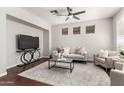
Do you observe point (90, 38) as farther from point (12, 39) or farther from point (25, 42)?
point (12, 39)

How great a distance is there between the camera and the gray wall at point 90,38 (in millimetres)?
5023

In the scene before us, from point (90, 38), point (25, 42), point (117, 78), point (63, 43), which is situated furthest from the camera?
point (63, 43)

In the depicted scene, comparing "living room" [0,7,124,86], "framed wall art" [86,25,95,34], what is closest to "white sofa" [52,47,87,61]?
"living room" [0,7,124,86]

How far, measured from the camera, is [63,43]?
6.14 meters

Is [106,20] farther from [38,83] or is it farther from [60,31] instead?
[38,83]

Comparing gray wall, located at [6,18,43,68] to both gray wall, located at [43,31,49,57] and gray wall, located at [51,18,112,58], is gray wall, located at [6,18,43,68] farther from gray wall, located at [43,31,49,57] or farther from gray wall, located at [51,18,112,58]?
gray wall, located at [51,18,112,58]

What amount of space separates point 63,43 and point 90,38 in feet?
6.39

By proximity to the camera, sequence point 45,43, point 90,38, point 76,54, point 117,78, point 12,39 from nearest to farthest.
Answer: point 117,78
point 12,39
point 76,54
point 90,38
point 45,43

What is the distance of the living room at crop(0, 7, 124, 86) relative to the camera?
2727mm

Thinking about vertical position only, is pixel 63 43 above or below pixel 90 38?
below

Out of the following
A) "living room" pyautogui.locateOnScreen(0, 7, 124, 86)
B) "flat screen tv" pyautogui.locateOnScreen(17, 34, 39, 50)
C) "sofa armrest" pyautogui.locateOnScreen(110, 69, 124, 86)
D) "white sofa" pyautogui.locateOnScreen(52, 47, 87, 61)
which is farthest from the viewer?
"white sofa" pyautogui.locateOnScreen(52, 47, 87, 61)

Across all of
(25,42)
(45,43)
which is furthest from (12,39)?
(45,43)

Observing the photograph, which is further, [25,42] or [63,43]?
[63,43]

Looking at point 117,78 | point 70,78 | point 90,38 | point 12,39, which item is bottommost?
point 70,78
